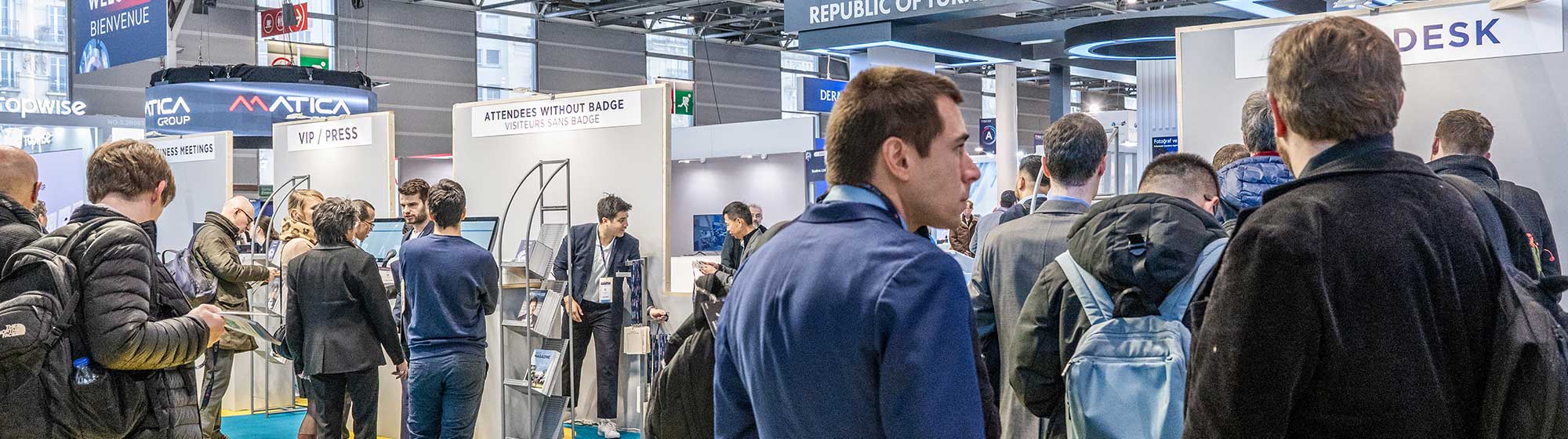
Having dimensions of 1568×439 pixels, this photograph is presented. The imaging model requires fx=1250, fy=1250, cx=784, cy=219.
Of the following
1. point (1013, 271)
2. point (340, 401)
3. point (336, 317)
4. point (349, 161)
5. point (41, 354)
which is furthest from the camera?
point (349, 161)

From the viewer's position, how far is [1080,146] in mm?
2904

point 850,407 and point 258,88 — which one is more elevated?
point 258,88

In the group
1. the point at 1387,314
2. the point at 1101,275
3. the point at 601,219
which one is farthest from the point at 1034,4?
the point at 1387,314

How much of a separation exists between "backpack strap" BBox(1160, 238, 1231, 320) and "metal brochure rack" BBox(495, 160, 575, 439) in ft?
12.3

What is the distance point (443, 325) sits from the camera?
15.6 feet

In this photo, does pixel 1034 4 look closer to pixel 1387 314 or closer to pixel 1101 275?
pixel 1101 275

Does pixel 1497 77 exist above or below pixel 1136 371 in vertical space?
above

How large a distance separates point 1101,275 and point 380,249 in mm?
5441

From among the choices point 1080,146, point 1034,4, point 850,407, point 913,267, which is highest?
point 1034,4

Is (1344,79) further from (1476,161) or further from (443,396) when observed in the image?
(443,396)

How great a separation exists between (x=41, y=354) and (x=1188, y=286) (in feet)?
7.48

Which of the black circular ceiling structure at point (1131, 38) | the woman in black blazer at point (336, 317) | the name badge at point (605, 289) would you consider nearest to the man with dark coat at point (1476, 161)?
the woman in black blazer at point (336, 317)

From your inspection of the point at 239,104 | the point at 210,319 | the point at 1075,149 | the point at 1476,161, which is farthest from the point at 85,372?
the point at 239,104

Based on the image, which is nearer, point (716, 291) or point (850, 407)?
point (850, 407)
